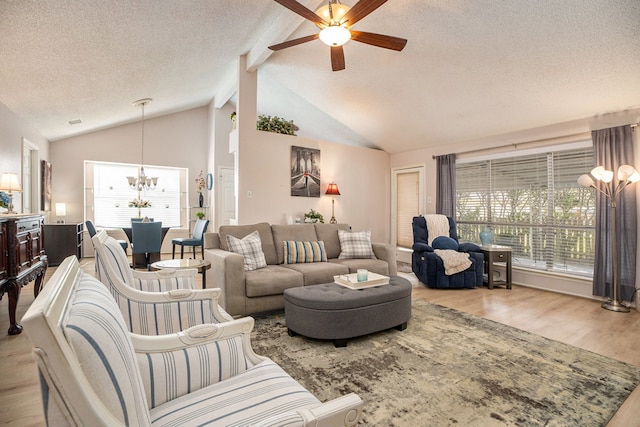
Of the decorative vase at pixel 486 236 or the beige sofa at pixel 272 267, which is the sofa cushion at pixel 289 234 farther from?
the decorative vase at pixel 486 236

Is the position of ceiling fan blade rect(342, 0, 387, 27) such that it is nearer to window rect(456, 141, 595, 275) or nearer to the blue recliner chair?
the blue recliner chair

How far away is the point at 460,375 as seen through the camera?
2.15 meters

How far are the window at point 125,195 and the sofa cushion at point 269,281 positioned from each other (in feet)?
17.2

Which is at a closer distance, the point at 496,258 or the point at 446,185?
the point at 496,258

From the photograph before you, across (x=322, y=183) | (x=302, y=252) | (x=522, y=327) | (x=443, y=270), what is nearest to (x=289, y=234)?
(x=302, y=252)

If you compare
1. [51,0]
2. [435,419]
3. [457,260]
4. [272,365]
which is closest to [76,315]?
[272,365]

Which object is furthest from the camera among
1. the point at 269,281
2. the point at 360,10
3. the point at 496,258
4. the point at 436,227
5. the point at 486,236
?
the point at 436,227

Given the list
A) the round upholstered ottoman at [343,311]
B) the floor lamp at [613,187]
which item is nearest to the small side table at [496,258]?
the floor lamp at [613,187]

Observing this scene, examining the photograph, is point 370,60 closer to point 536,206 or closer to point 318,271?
point 318,271

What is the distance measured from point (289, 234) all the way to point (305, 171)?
1.90 metres

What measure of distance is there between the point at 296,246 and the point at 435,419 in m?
2.50

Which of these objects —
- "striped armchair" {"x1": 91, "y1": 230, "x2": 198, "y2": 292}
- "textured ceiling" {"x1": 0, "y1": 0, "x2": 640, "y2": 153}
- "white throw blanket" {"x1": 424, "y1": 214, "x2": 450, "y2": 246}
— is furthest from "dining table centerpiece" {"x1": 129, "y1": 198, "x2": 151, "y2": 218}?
"white throw blanket" {"x1": 424, "y1": 214, "x2": 450, "y2": 246}

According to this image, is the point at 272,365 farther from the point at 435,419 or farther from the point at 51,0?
the point at 51,0

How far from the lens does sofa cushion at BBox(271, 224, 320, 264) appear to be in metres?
3.94
